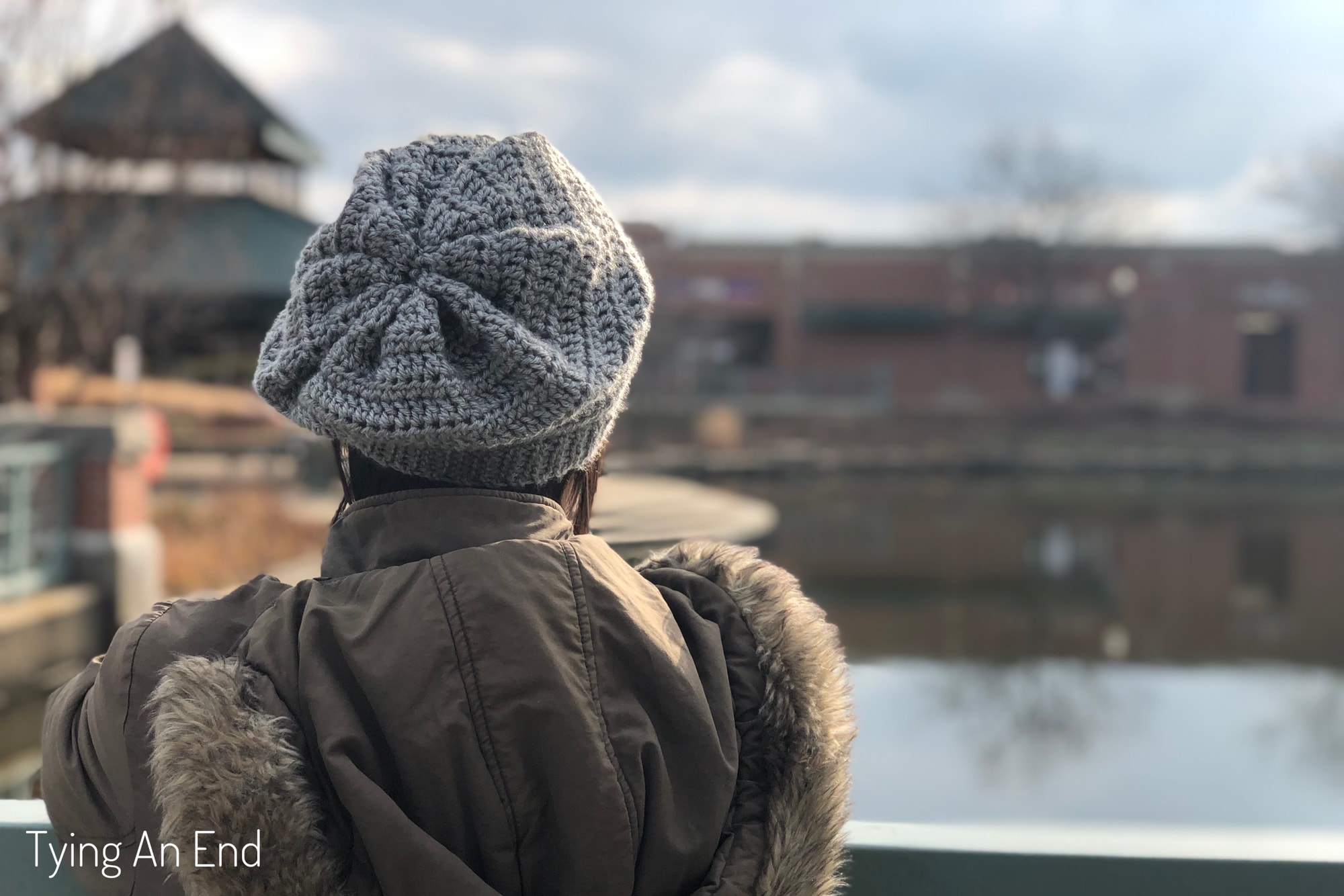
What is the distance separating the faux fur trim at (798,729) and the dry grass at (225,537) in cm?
855

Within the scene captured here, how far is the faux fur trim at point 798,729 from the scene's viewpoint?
49.4 inches

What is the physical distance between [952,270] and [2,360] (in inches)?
1264

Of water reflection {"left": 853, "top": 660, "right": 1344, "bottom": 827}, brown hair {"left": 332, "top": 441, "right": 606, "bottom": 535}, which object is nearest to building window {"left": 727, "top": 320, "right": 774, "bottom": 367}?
water reflection {"left": 853, "top": 660, "right": 1344, "bottom": 827}

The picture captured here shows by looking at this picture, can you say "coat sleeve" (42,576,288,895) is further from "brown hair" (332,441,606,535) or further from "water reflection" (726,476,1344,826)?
"water reflection" (726,476,1344,826)

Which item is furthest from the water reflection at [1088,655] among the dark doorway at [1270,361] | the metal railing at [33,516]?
the dark doorway at [1270,361]

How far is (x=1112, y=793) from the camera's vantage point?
6254 millimetres

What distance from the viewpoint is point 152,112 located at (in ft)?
36.3

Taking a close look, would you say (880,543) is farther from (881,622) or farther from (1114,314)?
(1114,314)

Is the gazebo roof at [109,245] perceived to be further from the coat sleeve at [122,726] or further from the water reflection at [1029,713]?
the coat sleeve at [122,726]

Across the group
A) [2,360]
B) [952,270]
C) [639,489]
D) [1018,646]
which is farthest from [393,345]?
[952,270]

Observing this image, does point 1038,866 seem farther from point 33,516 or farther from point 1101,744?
point 33,516

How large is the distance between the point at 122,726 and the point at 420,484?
1.27 ft

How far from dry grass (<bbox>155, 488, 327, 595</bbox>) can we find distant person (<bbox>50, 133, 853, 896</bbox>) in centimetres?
846

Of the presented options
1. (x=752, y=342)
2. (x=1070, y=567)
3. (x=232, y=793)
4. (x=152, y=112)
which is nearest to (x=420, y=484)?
(x=232, y=793)
